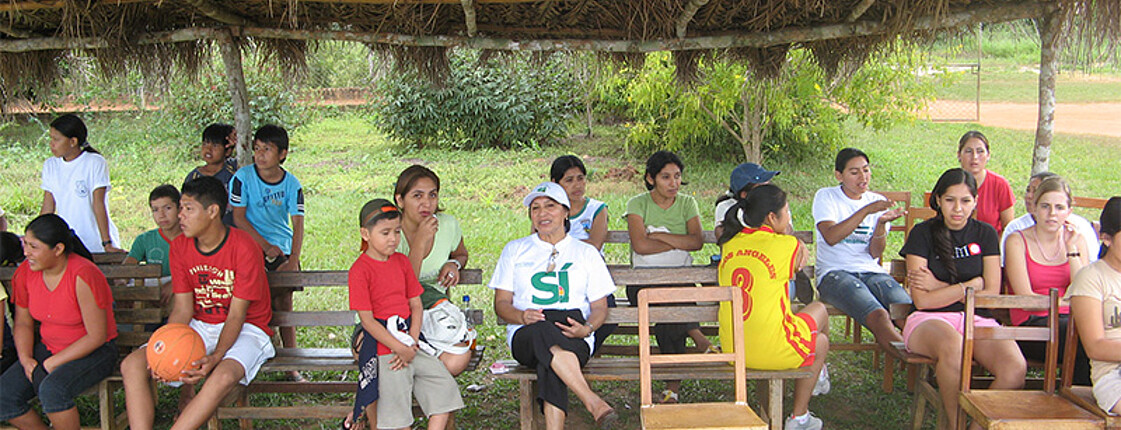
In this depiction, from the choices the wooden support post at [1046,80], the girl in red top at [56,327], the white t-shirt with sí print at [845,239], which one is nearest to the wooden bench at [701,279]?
the white t-shirt with sí print at [845,239]

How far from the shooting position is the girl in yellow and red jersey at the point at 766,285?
12.9ft

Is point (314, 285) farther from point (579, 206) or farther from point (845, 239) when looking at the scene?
point (845, 239)

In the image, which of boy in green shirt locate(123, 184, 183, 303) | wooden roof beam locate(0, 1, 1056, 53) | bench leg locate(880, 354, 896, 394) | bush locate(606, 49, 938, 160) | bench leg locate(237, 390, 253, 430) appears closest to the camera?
bench leg locate(237, 390, 253, 430)

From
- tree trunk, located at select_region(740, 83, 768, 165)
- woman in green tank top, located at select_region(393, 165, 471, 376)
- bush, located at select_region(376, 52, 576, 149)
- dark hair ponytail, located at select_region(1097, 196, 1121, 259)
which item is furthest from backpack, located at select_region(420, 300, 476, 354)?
bush, located at select_region(376, 52, 576, 149)

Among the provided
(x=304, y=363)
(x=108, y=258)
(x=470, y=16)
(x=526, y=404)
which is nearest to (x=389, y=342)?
(x=304, y=363)

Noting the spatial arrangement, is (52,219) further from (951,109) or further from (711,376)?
(951,109)

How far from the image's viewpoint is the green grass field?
5.03 m

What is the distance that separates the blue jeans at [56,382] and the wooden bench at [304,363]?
26.0 inches

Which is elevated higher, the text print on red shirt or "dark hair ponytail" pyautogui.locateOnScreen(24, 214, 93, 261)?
"dark hair ponytail" pyautogui.locateOnScreen(24, 214, 93, 261)

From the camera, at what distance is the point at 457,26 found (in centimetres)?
546

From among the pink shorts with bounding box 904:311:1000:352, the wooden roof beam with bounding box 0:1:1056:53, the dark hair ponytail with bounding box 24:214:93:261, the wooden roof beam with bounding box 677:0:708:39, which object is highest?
the wooden roof beam with bounding box 677:0:708:39

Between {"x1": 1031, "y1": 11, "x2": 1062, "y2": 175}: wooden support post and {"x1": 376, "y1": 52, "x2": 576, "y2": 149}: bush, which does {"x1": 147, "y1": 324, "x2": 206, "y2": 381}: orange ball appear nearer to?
{"x1": 1031, "y1": 11, "x2": 1062, "y2": 175}: wooden support post

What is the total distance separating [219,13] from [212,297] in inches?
76.1

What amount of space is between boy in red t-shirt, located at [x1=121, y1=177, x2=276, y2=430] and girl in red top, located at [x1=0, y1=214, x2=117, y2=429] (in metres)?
0.26
